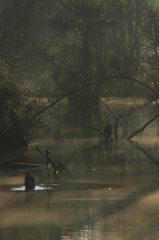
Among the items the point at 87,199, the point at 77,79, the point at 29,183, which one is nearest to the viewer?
the point at 87,199

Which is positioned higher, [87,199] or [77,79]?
[77,79]

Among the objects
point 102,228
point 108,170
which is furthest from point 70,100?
point 102,228

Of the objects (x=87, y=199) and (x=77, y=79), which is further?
(x=77, y=79)

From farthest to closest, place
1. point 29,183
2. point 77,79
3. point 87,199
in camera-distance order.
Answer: point 77,79, point 29,183, point 87,199

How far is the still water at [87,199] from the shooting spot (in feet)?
32.2

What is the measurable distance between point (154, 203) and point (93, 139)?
1019 cm

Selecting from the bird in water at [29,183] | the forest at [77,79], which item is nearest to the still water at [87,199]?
the bird in water at [29,183]

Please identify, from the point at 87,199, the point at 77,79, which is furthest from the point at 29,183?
the point at 77,79

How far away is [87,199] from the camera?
12.3 m

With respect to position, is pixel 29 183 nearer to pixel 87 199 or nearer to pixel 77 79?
pixel 87 199

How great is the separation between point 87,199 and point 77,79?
10252mm

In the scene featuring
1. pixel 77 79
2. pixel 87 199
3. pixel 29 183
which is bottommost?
pixel 87 199

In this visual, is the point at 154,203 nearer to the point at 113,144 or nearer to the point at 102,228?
the point at 102,228

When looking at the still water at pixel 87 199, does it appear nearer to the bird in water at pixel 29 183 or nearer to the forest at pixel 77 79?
the bird in water at pixel 29 183
